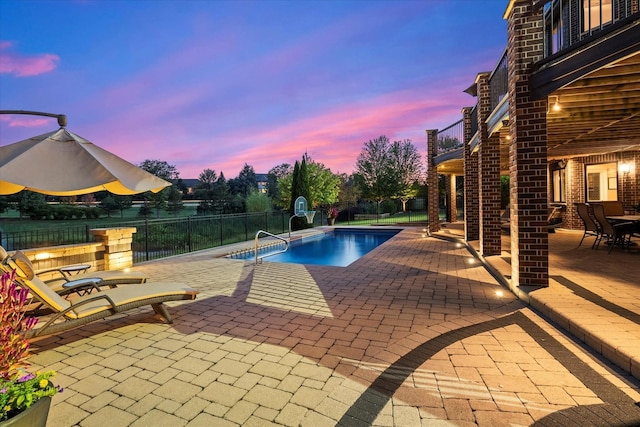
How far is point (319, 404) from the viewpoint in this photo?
213cm

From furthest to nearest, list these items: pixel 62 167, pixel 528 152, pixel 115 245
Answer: pixel 115 245
pixel 528 152
pixel 62 167

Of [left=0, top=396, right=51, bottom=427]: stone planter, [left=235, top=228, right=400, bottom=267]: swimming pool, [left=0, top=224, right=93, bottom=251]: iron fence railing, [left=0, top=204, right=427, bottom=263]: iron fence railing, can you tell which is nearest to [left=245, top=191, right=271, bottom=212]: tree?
[left=0, top=204, right=427, bottom=263]: iron fence railing

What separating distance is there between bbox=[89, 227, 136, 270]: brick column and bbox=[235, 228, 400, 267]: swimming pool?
3.42 m

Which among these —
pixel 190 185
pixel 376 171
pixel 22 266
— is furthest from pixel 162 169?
pixel 190 185

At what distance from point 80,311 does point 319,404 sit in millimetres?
2489

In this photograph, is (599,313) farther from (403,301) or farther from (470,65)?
(470,65)

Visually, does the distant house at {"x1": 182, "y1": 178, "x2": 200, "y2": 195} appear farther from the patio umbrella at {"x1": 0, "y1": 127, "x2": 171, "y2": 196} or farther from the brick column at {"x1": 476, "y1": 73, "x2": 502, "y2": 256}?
the brick column at {"x1": 476, "y1": 73, "x2": 502, "y2": 256}

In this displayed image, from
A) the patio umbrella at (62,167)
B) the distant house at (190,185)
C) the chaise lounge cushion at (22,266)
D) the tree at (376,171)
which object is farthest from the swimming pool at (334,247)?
the distant house at (190,185)

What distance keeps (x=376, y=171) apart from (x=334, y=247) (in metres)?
15.2

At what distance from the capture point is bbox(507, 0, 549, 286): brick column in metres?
4.34

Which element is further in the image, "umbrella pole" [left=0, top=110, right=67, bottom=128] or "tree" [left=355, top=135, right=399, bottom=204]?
"tree" [left=355, top=135, right=399, bottom=204]

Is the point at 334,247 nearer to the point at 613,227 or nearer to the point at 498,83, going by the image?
the point at 498,83

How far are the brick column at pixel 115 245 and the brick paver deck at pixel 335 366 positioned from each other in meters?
3.16

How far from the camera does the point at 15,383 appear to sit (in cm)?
154
